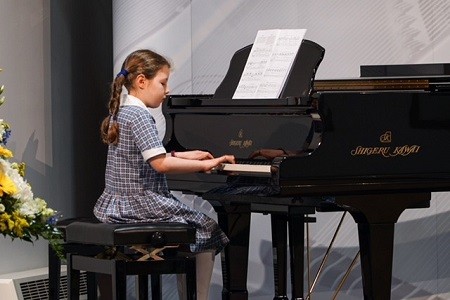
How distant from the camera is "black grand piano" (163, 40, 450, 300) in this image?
13.3 ft

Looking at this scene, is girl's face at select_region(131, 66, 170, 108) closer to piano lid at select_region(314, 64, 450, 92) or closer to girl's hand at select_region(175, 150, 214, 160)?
girl's hand at select_region(175, 150, 214, 160)

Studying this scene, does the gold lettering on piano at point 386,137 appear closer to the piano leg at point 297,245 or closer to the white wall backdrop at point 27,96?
the piano leg at point 297,245

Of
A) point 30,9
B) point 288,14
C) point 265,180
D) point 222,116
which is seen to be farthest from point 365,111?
point 30,9

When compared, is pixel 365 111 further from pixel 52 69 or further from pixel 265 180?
pixel 52 69

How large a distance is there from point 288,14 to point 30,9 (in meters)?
1.47

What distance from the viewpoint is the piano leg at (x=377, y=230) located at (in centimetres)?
405

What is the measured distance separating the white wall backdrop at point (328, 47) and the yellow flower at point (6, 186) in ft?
13.2

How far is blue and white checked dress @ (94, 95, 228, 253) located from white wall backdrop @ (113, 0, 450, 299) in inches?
70.0

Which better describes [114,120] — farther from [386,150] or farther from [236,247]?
[386,150]

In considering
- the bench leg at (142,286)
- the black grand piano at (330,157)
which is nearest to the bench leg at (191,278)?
the bench leg at (142,286)

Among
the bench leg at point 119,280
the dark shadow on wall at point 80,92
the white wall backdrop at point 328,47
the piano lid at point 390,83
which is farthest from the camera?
the dark shadow on wall at point 80,92

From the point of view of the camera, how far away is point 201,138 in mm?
4883

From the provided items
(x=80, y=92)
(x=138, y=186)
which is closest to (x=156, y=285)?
(x=138, y=186)

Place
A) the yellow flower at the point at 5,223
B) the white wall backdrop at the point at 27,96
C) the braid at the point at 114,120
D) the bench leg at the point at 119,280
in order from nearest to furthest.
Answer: the yellow flower at the point at 5,223, the bench leg at the point at 119,280, the braid at the point at 114,120, the white wall backdrop at the point at 27,96
